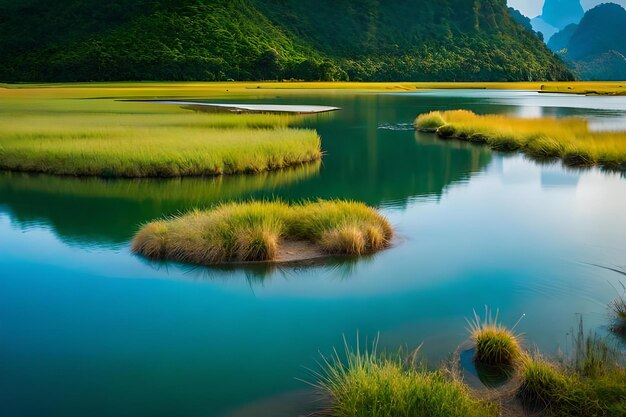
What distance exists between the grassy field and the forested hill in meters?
86.7

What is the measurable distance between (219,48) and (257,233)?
126386mm

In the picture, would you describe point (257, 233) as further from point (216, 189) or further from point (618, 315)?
point (216, 189)

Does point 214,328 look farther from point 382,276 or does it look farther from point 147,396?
point 382,276

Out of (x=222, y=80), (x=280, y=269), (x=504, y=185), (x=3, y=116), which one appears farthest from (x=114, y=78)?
(x=280, y=269)

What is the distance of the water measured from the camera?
7.71 meters

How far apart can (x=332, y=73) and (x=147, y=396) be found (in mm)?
135742

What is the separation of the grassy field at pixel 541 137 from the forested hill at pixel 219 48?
86.7m

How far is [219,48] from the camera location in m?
133

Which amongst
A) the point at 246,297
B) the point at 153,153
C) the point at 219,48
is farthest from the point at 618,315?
the point at 219,48

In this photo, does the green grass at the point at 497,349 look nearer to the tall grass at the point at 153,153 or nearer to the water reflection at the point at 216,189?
the water reflection at the point at 216,189

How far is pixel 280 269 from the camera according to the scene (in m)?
12.1

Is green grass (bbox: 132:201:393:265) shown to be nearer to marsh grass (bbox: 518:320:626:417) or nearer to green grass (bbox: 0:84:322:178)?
marsh grass (bbox: 518:320:626:417)

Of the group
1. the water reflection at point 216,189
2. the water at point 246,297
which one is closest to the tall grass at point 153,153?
the water reflection at point 216,189

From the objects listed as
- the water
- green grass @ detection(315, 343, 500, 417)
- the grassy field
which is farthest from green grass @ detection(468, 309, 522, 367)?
the grassy field
